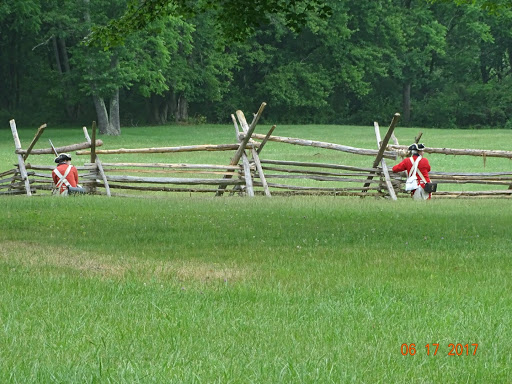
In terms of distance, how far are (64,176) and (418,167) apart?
7.30m

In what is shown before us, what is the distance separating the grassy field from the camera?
541 cm

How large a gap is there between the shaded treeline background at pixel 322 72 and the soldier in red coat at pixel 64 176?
36.2 meters

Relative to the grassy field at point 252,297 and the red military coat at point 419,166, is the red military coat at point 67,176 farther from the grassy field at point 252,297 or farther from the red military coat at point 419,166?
the red military coat at point 419,166

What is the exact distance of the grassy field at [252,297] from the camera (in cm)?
541

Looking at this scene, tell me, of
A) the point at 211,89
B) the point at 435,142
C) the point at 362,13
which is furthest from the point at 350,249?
the point at 362,13

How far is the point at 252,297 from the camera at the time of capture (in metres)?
7.60

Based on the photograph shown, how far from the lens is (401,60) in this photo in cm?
6831

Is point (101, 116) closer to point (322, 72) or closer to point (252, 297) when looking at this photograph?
point (322, 72)

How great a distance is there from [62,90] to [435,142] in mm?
20569

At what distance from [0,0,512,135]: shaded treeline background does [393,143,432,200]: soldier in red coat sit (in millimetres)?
37092

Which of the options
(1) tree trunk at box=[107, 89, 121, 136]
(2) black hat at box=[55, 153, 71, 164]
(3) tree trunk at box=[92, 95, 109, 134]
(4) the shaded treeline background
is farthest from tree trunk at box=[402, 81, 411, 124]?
(2) black hat at box=[55, 153, 71, 164]

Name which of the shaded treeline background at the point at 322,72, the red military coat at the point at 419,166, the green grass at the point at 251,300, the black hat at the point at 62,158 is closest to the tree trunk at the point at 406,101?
the shaded treeline background at the point at 322,72

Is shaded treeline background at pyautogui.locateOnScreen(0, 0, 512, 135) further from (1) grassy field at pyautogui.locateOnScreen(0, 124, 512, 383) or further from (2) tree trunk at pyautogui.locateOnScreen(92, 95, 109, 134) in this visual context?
(1) grassy field at pyautogui.locateOnScreen(0, 124, 512, 383)

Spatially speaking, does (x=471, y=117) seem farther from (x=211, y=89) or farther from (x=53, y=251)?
(x=53, y=251)
